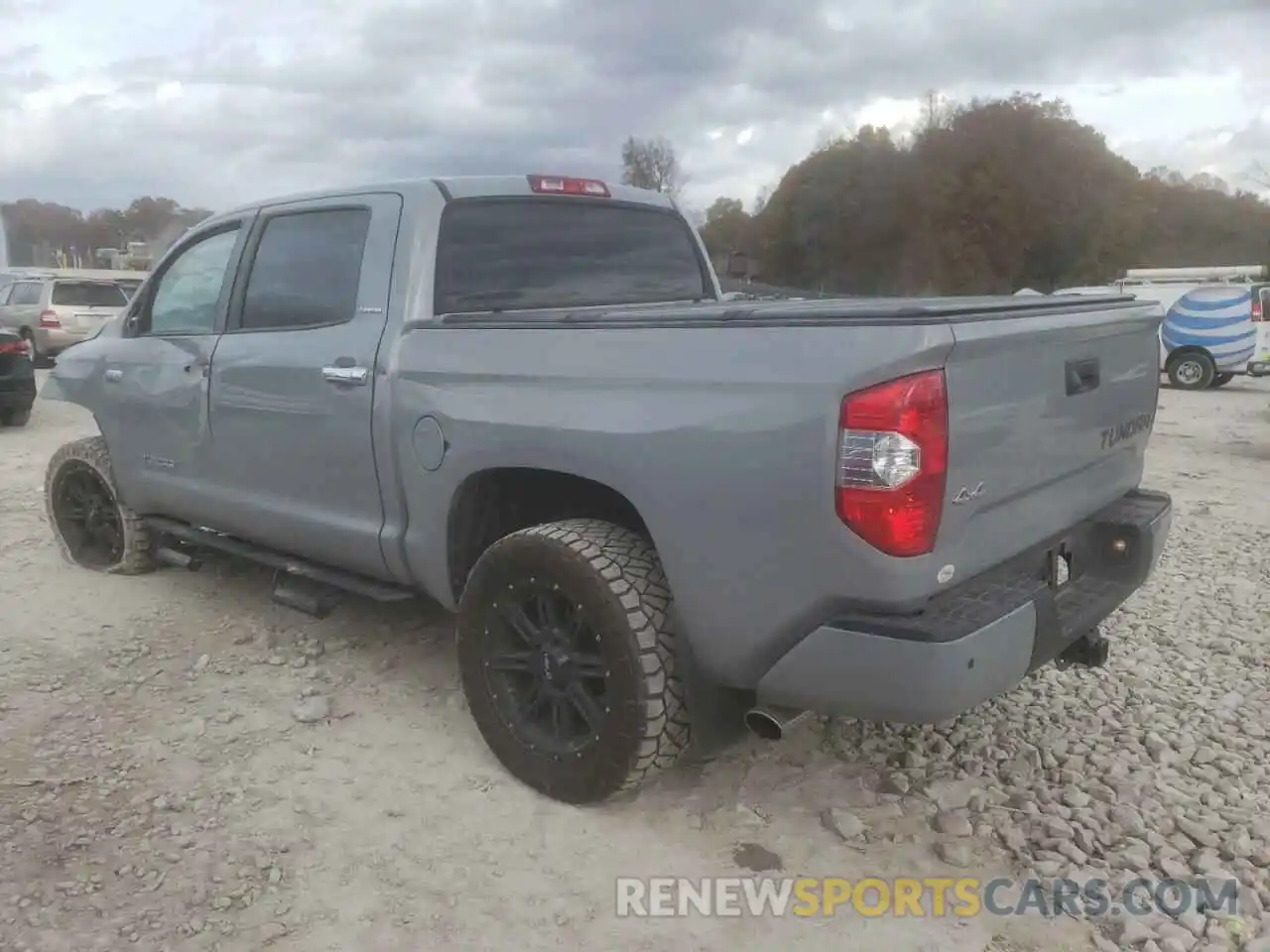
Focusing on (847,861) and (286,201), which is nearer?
(847,861)

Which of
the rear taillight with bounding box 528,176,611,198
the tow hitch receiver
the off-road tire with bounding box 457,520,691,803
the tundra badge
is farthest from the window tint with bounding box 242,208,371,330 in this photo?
the tow hitch receiver

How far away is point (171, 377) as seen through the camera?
4496mm

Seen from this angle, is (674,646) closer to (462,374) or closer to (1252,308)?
(462,374)

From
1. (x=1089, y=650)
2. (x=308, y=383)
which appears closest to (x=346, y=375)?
(x=308, y=383)

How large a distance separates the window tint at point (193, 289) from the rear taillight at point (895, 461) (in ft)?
10.0

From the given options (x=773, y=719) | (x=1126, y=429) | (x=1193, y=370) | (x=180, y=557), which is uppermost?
(x=1126, y=429)

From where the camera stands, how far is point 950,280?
30.5 m

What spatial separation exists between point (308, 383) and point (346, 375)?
257mm

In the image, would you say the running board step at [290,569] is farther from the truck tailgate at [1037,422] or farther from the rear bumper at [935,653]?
the truck tailgate at [1037,422]

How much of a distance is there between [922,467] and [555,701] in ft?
4.38

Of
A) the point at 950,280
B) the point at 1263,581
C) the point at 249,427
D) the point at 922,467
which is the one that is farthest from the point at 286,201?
the point at 950,280

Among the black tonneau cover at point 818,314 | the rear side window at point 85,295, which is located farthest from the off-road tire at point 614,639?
the rear side window at point 85,295

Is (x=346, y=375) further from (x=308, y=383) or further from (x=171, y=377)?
(x=171, y=377)

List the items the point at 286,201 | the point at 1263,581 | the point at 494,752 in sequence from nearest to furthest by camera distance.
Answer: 1. the point at 494,752
2. the point at 286,201
3. the point at 1263,581
